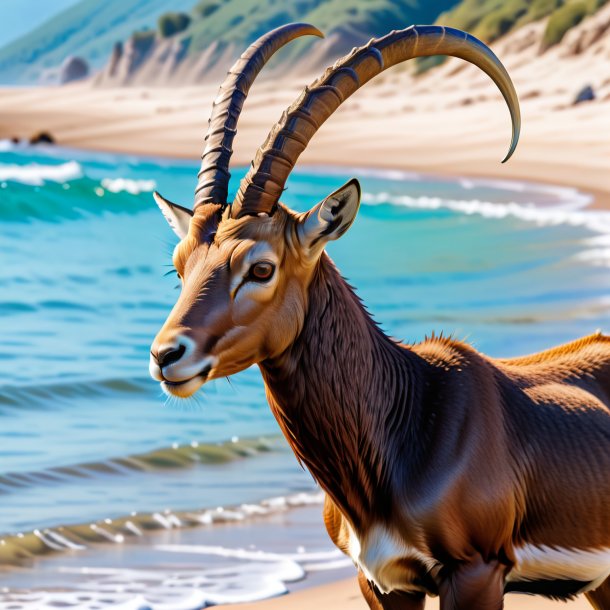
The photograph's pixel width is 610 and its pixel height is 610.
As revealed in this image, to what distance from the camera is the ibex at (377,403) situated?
4828mm

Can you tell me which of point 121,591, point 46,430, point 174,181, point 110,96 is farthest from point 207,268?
point 110,96

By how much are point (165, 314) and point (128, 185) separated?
2578cm

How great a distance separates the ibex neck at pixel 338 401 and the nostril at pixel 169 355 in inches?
18.5

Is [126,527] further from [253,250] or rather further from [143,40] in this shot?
[143,40]

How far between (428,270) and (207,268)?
1700cm

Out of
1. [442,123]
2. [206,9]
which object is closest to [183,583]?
[442,123]

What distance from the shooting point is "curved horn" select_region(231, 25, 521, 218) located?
4949 millimetres

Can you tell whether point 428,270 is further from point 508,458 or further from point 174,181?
point 174,181

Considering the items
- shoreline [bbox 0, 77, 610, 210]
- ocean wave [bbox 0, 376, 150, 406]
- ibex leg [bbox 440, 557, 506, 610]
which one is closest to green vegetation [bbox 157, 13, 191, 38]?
shoreline [bbox 0, 77, 610, 210]

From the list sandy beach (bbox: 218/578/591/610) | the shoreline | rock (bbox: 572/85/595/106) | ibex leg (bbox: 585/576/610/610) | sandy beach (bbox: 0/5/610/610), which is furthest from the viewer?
rock (bbox: 572/85/595/106)

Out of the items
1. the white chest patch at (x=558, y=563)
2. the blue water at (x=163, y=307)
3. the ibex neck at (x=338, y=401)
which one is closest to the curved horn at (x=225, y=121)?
the ibex neck at (x=338, y=401)

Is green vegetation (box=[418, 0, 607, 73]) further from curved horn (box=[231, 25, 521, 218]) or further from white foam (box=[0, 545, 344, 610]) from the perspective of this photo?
curved horn (box=[231, 25, 521, 218])

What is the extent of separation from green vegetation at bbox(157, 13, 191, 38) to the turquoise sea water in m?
91.7

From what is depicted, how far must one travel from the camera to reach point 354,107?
60.1m
